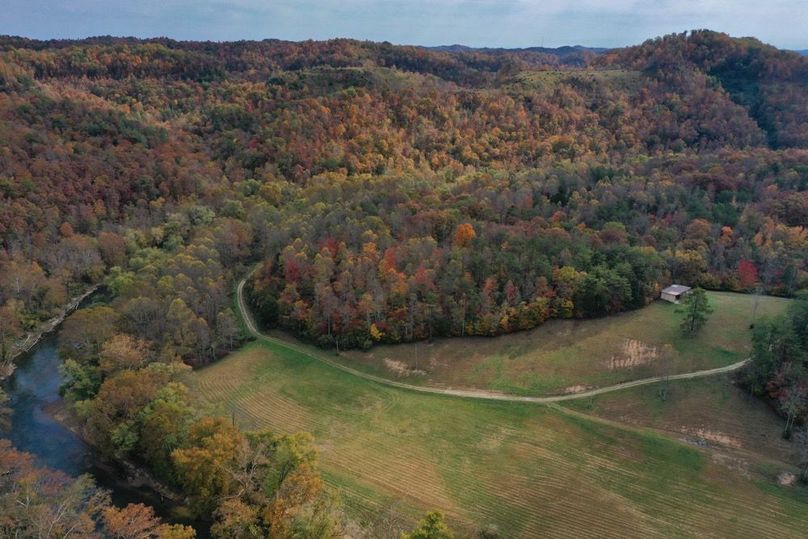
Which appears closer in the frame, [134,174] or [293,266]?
[293,266]

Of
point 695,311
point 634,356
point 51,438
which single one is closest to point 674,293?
point 695,311

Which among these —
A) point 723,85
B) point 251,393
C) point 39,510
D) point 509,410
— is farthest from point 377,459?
point 723,85

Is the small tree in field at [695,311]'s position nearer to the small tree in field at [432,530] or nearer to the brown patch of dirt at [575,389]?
the brown patch of dirt at [575,389]

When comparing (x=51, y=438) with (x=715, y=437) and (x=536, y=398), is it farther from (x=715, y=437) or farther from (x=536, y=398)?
(x=715, y=437)

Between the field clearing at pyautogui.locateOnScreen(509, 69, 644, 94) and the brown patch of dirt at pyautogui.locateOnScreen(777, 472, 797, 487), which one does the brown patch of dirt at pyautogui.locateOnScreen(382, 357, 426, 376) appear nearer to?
the brown patch of dirt at pyautogui.locateOnScreen(777, 472, 797, 487)

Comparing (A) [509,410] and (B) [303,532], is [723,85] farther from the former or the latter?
(B) [303,532]

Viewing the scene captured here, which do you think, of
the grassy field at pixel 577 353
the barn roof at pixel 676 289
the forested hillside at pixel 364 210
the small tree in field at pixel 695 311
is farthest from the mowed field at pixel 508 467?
the barn roof at pixel 676 289
